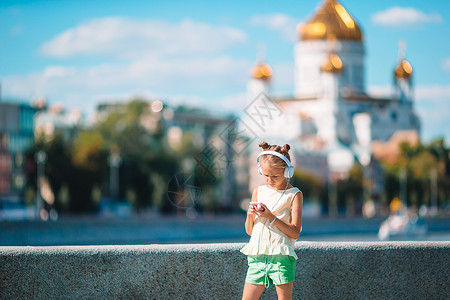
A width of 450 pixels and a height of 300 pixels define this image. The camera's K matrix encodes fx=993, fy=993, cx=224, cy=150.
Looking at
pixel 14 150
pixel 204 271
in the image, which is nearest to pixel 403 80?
pixel 14 150

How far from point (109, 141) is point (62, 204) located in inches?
1043

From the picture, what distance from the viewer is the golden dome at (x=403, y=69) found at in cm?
14200

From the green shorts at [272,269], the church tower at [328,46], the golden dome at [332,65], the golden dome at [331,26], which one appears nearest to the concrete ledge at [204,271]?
the green shorts at [272,269]

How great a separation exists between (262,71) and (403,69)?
24.4m

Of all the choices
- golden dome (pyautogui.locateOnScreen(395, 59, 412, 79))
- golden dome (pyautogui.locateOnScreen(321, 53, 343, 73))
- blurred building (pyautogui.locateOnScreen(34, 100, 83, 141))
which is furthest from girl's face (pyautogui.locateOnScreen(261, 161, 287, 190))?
golden dome (pyautogui.locateOnScreen(395, 59, 412, 79))

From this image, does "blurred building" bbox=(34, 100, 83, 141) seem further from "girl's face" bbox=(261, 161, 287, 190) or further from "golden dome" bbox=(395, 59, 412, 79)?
"girl's face" bbox=(261, 161, 287, 190)

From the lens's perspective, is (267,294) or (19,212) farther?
(19,212)

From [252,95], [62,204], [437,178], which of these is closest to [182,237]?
[62,204]

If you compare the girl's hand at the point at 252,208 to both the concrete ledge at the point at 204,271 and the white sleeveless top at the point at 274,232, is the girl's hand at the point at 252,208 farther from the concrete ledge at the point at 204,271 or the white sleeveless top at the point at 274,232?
the concrete ledge at the point at 204,271

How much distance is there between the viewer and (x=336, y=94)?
138 meters

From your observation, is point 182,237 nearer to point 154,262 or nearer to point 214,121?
point 154,262

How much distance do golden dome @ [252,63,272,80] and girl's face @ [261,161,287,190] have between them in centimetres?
12271

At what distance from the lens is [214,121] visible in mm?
147875

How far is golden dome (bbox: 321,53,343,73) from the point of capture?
133 meters
